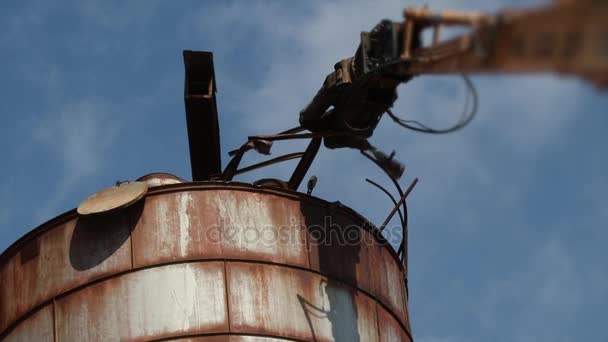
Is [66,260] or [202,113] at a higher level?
[202,113]

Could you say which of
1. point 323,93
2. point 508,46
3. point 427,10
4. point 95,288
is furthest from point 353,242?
point 508,46

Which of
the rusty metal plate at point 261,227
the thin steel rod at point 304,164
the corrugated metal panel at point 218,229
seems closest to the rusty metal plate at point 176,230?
the corrugated metal panel at point 218,229

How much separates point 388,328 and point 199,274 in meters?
2.95

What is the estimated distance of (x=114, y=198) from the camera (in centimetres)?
1753

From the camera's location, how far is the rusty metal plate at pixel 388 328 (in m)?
17.9

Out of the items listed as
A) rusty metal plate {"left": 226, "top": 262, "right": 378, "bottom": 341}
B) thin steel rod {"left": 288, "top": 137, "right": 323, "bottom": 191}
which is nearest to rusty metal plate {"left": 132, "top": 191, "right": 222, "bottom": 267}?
rusty metal plate {"left": 226, "top": 262, "right": 378, "bottom": 341}

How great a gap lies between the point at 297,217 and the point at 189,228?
1.55 meters

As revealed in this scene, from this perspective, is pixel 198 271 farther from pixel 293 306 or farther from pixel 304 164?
pixel 304 164

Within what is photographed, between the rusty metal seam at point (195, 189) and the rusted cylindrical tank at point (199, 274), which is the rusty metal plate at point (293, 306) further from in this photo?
the rusty metal seam at point (195, 189)

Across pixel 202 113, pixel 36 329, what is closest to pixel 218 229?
pixel 36 329

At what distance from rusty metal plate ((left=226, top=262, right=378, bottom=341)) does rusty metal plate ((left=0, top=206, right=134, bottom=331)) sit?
157 cm

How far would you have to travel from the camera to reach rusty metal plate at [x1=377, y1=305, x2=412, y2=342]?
58.7 feet

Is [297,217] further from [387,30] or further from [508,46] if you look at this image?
[508,46]

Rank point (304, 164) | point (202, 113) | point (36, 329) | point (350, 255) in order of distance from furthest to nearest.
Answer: point (202, 113) → point (304, 164) → point (350, 255) → point (36, 329)
